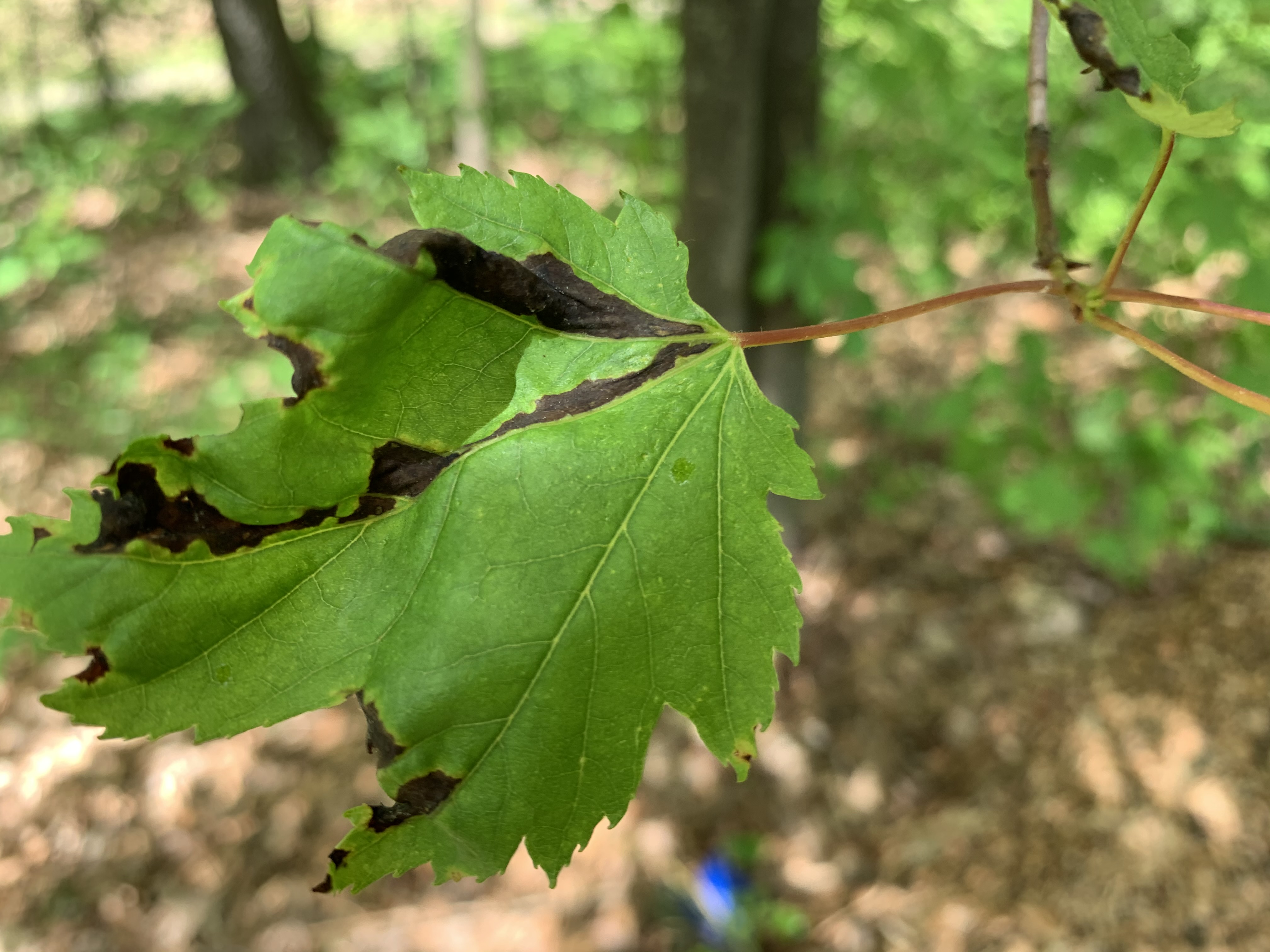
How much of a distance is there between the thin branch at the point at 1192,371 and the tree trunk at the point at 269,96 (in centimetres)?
705

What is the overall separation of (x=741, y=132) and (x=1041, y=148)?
1503mm

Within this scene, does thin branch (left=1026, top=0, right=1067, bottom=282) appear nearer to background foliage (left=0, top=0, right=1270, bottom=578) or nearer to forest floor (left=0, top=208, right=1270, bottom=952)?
background foliage (left=0, top=0, right=1270, bottom=578)

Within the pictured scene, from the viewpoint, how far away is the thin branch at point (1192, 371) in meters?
0.88

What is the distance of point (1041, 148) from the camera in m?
1.09

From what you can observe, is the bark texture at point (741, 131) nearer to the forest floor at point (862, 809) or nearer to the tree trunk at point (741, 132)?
the tree trunk at point (741, 132)

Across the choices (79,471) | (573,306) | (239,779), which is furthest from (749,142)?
(79,471)

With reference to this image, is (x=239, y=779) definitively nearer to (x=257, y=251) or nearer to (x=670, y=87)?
(x=257, y=251)

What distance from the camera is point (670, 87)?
362cm

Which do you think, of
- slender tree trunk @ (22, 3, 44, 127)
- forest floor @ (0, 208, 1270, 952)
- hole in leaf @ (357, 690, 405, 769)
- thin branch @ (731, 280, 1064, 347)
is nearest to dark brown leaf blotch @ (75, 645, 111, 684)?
hole in leaf @ (357, 690, 405, 769)

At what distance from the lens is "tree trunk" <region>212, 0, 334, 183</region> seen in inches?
253

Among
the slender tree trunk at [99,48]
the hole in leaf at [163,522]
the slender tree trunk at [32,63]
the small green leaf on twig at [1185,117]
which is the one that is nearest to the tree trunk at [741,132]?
the small green leaf on twig at [1185,117]

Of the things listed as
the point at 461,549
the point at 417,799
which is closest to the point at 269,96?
the point at 461,549

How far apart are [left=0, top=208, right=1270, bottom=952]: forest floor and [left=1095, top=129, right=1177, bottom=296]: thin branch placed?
2395 mm

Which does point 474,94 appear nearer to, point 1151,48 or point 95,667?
point 1151,48
